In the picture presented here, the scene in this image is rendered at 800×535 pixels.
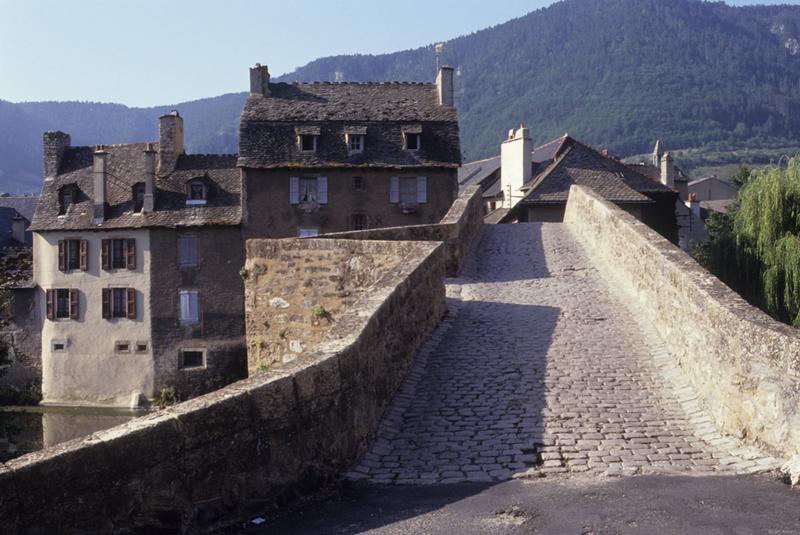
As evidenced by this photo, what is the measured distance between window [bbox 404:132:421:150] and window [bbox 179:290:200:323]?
12.0m

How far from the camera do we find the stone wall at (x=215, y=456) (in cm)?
495

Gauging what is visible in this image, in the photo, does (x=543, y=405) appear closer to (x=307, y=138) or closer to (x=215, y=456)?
(x=215, y=456)

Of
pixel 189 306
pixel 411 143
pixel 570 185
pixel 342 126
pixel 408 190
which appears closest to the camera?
pixel 570 185

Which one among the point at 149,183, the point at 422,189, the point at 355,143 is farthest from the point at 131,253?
the point at 422,189

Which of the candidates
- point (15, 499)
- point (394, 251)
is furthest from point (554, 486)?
point (394, 251)

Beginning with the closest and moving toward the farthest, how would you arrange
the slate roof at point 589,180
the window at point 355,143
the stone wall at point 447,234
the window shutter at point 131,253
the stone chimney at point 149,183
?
the stone wall at point 447,234, the slate roof at point 589,180, the window at point 355,143, the stone chimney at point 149,183, the window shutter at point 131,253

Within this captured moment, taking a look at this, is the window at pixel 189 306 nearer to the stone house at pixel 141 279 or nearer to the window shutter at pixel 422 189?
the stone house at pixel 141 279

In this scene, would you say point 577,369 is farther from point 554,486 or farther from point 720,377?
point 554,486

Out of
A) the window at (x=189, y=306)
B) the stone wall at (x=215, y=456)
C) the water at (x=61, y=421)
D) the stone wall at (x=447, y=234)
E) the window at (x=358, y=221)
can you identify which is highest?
the window at (x=358, y=221)

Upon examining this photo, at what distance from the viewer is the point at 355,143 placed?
43.7m

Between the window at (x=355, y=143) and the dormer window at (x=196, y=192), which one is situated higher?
the window at (x=355, y=143)

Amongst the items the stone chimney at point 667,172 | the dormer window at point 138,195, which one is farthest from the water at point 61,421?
the stone chimney at point 667,172

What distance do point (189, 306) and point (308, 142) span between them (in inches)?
374

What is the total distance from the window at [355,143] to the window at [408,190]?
2020mm
